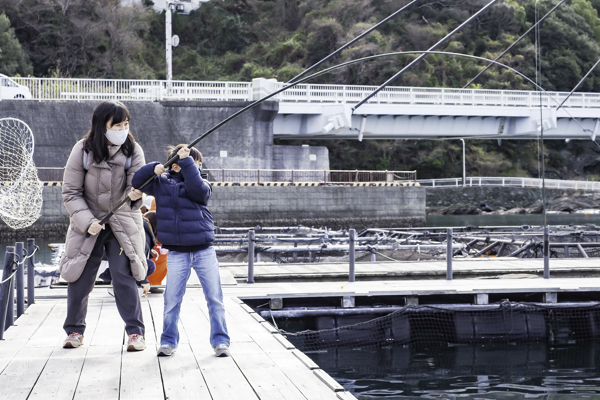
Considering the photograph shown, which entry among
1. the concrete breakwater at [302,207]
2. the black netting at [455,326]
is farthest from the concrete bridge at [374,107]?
the black netting at [455,326]

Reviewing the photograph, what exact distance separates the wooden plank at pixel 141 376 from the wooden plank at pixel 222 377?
31 centimetres

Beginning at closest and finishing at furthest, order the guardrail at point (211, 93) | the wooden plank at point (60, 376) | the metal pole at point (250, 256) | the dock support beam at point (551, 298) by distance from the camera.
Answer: the wooden plank at point (60, 376) → the dock support beam at point (551, 298) → the metal pole at point (250, 256) → the guardrail at point (211, 93)

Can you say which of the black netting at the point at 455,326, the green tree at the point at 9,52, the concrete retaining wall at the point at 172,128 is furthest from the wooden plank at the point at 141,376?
the green tree at the point at 9,52

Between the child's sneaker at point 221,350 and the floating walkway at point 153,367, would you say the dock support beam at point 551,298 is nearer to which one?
the floating walkway at point 153,367

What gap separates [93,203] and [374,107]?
31.5 metres

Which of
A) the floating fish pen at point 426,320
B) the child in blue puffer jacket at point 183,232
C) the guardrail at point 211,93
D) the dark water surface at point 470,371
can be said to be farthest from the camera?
the guardrail at point 211,93

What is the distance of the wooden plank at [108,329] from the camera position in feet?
18.9

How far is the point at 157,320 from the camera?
22.4 feet

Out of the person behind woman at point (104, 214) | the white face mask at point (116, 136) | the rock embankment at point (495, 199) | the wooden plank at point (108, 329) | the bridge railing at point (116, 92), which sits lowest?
the wooden plank at point (108, 329)

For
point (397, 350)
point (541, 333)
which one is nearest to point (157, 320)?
point (397, 350)

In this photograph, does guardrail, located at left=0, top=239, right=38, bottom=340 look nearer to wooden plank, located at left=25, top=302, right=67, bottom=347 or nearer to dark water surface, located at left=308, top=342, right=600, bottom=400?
wooden plank, located at left=25, top=302, right=67, bottom=347

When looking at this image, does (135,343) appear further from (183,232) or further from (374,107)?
(374,107)

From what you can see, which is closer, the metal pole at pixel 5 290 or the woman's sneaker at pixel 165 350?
the woman's sneaker at pixel 165 350

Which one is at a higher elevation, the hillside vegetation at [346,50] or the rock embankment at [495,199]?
the hillside vegetation at [346,50]
